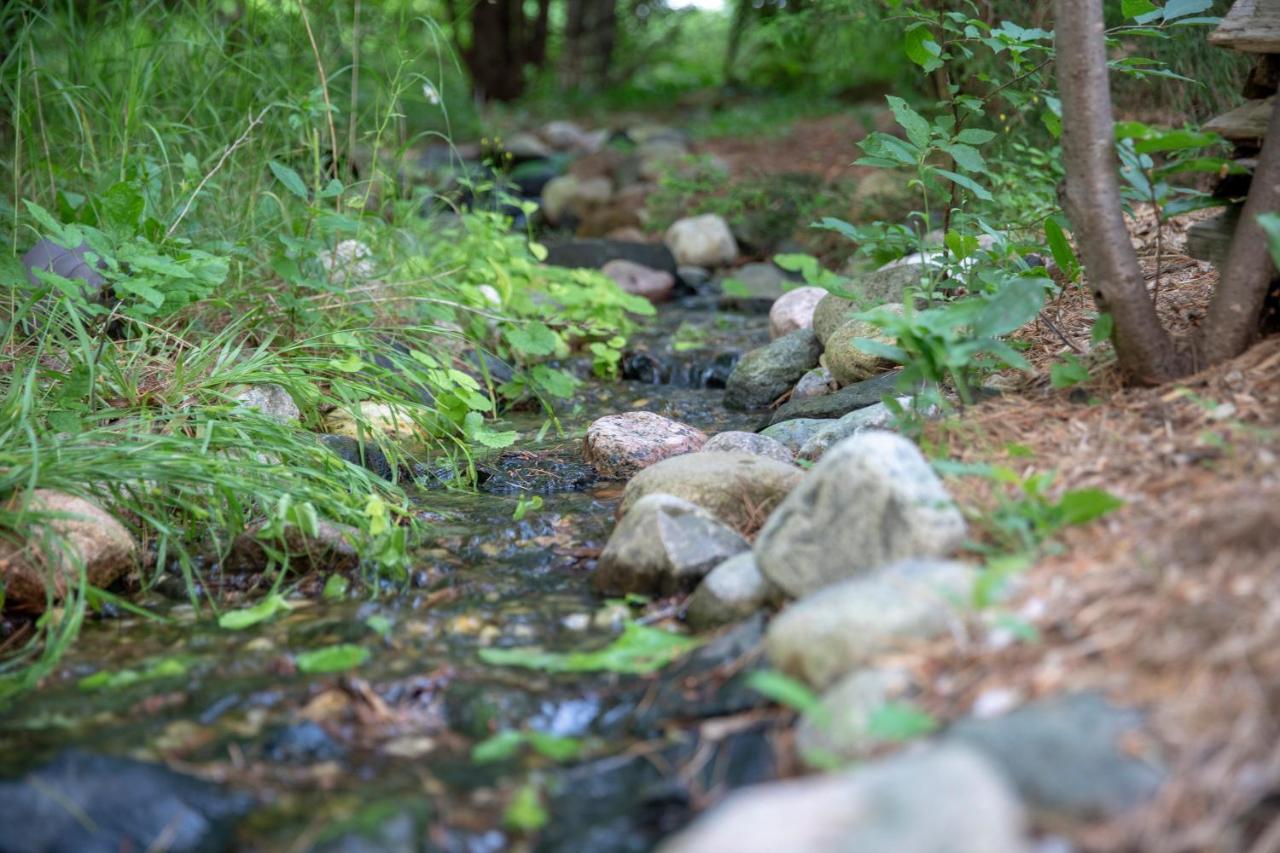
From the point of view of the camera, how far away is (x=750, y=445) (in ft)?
10.7

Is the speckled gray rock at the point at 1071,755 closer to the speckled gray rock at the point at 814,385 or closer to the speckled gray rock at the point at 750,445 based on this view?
the speckled gray rock at the point at 750,445

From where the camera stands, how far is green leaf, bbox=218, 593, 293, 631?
2367 millimetres

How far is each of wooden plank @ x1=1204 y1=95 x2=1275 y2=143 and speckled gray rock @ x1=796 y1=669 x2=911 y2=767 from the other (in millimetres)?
1760

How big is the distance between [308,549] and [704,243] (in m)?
5.03

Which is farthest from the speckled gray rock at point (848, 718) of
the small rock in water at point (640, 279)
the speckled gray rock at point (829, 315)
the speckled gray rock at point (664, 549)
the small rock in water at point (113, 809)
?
the small rock in water at point (640, 279)

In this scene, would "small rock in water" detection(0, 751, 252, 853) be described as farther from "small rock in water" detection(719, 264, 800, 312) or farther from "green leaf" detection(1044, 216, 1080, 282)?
"small rock in water" detection(719, 264, 800, 312)

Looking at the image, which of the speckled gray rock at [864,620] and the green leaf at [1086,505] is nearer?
the speckled gray rock at [864,620]

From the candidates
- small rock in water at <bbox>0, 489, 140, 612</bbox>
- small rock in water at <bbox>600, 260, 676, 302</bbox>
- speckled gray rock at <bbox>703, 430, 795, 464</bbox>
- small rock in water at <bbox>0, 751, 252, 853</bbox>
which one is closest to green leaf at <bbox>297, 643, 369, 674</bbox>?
small rock in water at <bbox>0, 751, 252, 853</bbox>

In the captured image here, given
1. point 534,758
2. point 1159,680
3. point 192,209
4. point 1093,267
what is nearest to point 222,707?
point 534,758

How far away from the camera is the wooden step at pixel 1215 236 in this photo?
8.81 ft

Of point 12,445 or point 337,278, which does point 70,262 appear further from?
point 12,445

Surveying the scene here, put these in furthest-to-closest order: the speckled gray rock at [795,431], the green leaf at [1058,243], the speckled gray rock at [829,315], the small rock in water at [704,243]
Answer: the small rock in water at [704,243], the speckled gray rock at [829,315], the speckled gray rock at [795,431], the green leaf at [1058,243]

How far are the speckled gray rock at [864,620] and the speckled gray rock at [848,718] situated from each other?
0.05 m

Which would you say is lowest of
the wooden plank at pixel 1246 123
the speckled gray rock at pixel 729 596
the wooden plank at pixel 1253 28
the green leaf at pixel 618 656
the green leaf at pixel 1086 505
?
the green leaf at pixel 618 656
